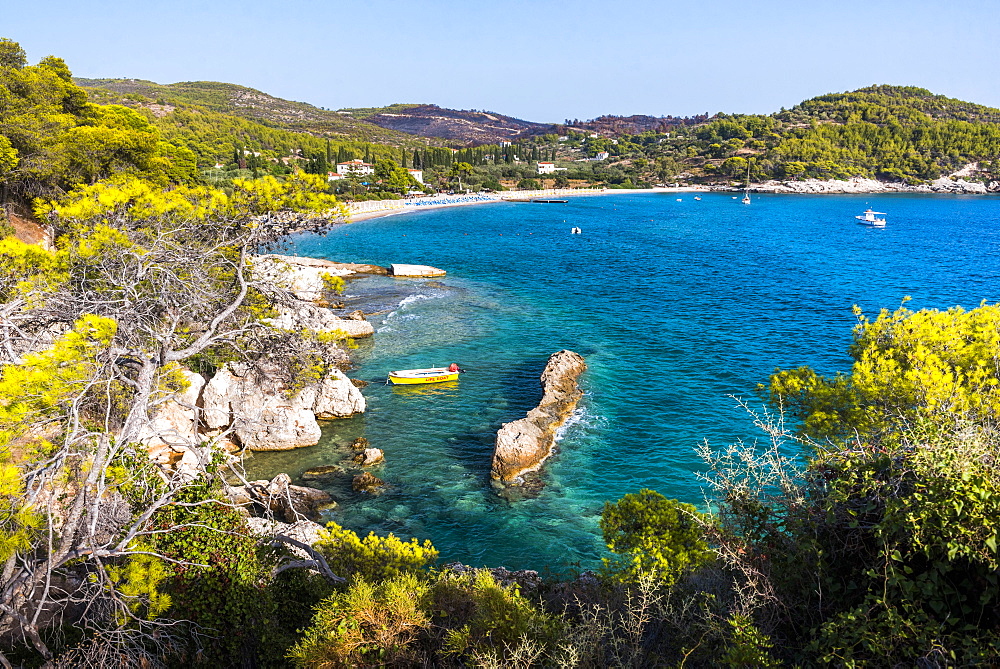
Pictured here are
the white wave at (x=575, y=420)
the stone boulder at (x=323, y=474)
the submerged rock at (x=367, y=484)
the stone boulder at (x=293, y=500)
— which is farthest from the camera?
the white wave at (x=575, y=420)

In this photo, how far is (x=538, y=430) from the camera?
23.3 m

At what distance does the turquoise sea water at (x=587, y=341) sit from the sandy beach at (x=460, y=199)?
14582mm

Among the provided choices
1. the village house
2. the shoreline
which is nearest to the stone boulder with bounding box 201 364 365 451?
the shoreline

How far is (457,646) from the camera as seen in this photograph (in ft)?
27.3

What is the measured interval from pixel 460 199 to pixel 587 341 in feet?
332

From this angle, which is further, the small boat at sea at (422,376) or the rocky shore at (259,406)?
the small boat at sea at (422,376)

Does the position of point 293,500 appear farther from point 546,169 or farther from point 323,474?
point 546,169

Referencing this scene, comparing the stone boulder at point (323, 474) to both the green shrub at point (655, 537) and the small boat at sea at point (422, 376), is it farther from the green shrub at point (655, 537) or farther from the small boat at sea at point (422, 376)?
the green shrub at point (655, 537)

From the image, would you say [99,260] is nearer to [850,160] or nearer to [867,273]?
[867,273]

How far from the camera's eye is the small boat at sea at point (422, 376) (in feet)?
97.2

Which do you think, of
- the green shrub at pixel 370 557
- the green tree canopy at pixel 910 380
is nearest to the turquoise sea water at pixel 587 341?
the green shrub at pixel 370 557

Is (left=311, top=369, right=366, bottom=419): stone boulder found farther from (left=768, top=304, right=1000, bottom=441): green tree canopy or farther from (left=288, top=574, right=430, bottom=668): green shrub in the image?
(left=768, top=304, right=1000, bottom=441): green tree canopy

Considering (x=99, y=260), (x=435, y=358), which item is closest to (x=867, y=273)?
(x=435, y=358)

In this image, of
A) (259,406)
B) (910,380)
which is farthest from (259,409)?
(910,380)
